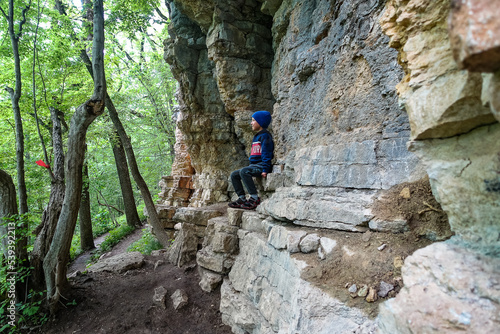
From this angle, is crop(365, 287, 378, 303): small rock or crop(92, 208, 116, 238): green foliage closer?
crop(365, 287, 378, 303): small rock

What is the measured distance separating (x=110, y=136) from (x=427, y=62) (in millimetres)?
9936

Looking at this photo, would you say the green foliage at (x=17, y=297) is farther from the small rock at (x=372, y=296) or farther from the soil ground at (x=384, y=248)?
the small rock at (x=372, y=296)

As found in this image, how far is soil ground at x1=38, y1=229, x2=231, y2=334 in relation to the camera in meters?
3.88

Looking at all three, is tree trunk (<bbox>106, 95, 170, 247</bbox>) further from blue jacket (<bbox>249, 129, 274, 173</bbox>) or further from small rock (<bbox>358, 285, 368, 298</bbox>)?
small rock (<bbox>358, 285, 368, 298</bbox>)

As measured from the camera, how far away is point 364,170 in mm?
2719

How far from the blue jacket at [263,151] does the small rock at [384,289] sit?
10.5 ft

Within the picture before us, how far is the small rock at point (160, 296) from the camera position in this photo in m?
4.20

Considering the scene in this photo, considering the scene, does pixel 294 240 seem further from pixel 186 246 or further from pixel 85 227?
pixel 85 227

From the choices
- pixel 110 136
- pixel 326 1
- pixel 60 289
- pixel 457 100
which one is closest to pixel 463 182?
pixel 457 100

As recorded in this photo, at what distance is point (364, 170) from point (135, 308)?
4275 millimetres

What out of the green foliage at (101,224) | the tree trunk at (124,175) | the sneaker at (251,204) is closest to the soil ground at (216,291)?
the sneaker at (251,204)

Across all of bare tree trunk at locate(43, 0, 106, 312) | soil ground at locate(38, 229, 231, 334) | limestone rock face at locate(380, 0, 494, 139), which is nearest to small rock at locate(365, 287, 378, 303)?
limestone rock face at locate(380, 0, 494, 139)

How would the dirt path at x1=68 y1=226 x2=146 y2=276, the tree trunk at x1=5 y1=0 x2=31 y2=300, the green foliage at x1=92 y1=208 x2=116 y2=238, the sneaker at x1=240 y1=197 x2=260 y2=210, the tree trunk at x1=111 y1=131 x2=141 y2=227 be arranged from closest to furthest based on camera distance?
1. the tree trunk at x1=5 y1=0 x2=31 y2=300
2. the sneaker at x1=240 y1=197 x2=260 y2=210
3. the dirt path at x1=68 y1=226 x2=146 y2=276
4. the tree trunk at x1=111 y1=131 x2=141 y2=227
5. the green foliage at x1=92 y1=208 x2=116 y2=238

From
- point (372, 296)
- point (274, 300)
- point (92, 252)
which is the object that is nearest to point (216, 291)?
point (274, 300)
